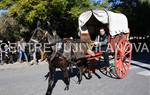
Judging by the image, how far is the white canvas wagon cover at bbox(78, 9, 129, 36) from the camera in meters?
13.7

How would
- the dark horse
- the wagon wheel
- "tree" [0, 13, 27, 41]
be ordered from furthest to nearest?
"tree" [0, 13, 27, 41] < the wagon wheel < the dark horse

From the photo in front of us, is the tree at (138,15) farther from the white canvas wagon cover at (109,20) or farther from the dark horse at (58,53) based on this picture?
the dark horse at (58,53)

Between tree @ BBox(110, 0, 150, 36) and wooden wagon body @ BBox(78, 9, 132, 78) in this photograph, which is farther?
tree @ BBox(110, 0, 150, 36)

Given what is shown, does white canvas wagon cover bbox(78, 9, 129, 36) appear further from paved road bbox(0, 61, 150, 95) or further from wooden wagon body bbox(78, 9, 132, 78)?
paved road bbox(0, 61, 150, 95)

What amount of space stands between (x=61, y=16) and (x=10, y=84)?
10607 millimetres

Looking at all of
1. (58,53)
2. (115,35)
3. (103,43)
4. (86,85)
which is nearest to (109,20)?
(115,35)

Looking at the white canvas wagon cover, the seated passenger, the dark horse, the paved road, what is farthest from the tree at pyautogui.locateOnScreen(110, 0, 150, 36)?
the dark horse

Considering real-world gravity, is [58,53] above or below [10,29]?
below

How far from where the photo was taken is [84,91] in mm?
11055

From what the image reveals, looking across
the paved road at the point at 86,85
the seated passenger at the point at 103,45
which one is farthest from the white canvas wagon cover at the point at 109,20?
the paved road at the point at 86,85

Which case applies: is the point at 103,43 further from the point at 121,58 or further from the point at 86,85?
the point at 86,85

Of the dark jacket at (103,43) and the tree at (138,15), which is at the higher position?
the tree at (138,15)

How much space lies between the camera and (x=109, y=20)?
13.6m

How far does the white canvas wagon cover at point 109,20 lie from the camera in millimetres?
13680
